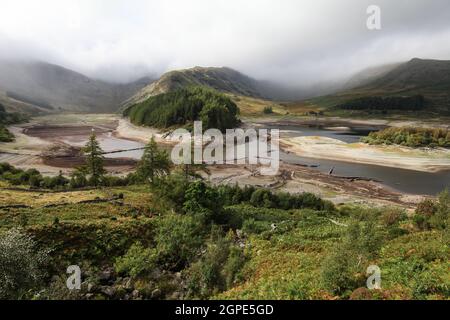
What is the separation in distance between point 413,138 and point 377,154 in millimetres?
22896

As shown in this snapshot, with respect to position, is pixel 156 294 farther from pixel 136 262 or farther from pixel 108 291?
pixel 136 262

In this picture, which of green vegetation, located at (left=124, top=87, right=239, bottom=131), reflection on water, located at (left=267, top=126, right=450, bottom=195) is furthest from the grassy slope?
green vegetation, located at (left=124, top=87, right=239, bottom=131)

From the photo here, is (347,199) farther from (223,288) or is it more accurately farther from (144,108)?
(144,108)

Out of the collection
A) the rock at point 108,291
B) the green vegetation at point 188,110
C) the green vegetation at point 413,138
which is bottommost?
the rock at point 108,291

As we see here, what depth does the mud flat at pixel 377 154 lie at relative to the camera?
89.9 meters

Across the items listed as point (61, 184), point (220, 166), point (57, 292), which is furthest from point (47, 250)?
point (220, 166)

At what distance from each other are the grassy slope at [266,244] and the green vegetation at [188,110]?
358ft

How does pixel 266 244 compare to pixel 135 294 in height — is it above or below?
above

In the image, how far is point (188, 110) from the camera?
521 feet

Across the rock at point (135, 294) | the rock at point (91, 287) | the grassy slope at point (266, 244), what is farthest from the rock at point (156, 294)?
the grassy slope at point (266, 244)

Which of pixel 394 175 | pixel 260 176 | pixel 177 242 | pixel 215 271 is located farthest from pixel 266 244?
pixel 394 175

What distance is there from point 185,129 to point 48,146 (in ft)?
181

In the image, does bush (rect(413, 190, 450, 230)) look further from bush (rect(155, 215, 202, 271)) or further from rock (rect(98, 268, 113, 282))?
rock (rect(98, 268, 113, 282))

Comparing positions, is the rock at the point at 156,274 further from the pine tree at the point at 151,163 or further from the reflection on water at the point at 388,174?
the reflection on water at the point at 388,174
